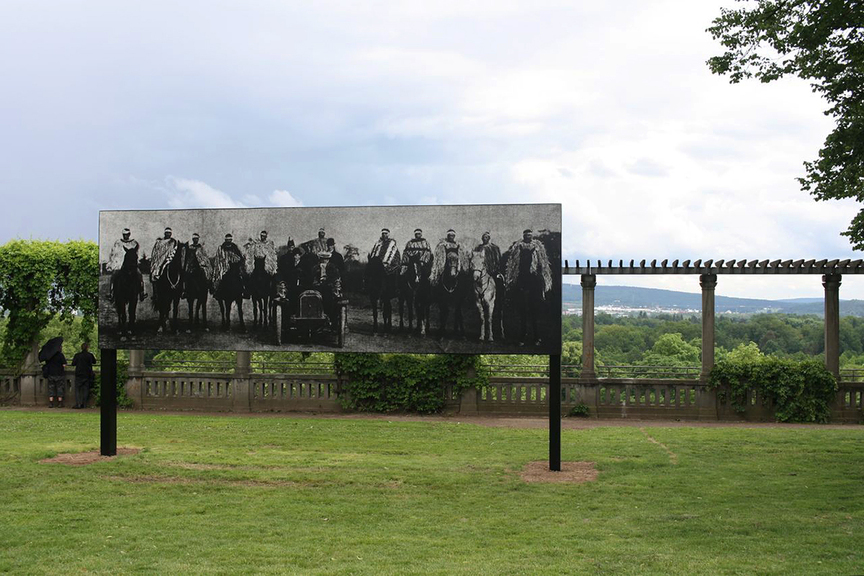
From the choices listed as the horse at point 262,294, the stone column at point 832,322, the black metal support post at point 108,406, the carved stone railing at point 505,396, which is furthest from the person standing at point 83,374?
the stone column at point 832,322

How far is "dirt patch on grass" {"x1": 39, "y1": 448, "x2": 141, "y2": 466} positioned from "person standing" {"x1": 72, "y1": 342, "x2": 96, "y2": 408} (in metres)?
7.31

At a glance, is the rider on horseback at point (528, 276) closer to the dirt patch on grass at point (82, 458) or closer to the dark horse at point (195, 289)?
the dark horse at point (195, 289)

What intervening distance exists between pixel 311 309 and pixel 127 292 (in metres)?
3.19

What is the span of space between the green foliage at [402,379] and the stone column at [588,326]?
7.77 ft

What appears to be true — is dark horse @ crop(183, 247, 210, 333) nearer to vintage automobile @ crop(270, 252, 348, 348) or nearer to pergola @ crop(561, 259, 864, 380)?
vintage automobile @ crop(270, 252, 348, 348)

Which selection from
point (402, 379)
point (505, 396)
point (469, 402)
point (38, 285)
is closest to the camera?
point (505, 396)

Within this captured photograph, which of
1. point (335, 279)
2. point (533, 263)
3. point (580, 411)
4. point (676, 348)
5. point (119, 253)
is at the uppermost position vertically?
point (119, 253)

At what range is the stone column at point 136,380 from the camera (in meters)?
19.5

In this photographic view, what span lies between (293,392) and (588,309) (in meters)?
7.33

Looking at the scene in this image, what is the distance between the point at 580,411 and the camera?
1808 centimetres

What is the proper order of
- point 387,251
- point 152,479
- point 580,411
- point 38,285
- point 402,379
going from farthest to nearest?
point 38,285
point 402,379
point 580,411
point 387,251
point 152,479

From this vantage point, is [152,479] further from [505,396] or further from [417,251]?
[505,396]

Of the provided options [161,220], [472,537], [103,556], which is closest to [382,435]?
[161,220]

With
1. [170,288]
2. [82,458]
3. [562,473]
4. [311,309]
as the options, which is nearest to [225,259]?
[170,288]
